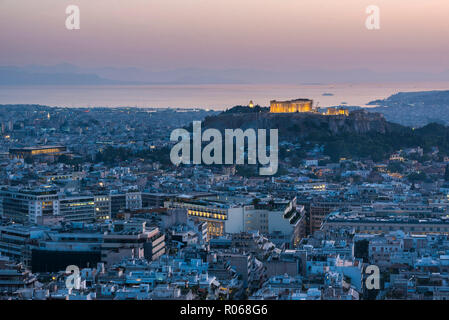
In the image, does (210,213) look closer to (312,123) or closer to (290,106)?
(312,123)

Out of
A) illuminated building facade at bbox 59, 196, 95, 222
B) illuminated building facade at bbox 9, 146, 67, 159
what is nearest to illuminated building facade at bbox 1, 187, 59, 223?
illuminated building facade at bbox 59, 196, 95, 222

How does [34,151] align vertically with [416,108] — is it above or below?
→ below

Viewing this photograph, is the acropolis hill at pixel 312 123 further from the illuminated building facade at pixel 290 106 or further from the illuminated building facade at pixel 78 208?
the illuminated building facade at pixel 78 208

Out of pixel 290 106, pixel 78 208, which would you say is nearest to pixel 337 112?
pixel 290 106

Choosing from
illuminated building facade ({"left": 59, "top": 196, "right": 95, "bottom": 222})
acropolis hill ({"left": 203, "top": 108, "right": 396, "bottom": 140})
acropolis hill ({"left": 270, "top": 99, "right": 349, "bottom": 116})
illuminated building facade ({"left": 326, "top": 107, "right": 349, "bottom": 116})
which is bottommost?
illuminated building facade ({"left": 59, "top": 196, "right": 95, "bottom": 222})

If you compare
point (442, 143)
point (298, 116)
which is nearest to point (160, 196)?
point (442, 143)

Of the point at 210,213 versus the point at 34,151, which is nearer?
the point at 210,213

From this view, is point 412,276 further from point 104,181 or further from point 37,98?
point 37,98

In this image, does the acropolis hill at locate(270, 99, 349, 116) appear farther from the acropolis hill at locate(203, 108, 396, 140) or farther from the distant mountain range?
the distant mountain range
